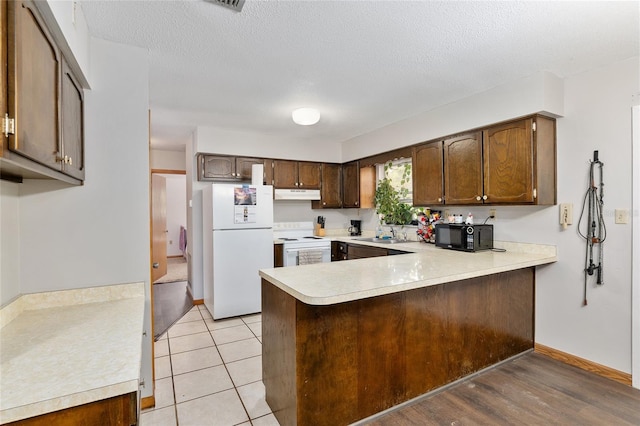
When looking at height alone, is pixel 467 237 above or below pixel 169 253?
above

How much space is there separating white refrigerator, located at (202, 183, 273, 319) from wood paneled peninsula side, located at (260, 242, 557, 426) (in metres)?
1.78

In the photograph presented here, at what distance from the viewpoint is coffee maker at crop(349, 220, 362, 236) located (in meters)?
5.19

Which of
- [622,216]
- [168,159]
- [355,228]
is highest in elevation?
[168,159]

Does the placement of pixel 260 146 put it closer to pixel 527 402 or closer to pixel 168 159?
pixel 168 159

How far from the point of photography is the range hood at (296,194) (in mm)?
4652


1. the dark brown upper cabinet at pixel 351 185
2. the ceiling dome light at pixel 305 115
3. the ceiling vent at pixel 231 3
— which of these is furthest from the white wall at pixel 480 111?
the ceiling vent at pixel 231 3

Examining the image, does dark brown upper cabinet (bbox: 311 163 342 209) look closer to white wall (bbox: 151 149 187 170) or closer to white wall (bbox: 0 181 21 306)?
white wall (bbox: 151 149 187 170)

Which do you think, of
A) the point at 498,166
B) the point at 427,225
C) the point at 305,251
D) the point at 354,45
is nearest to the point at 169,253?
the point at 305,251

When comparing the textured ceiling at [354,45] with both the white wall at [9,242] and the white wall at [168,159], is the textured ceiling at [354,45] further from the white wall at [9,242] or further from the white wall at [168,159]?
the white wall at [168,159]

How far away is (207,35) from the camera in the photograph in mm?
2039

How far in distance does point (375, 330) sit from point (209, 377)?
143cm

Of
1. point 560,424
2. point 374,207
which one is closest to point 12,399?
point 560,424

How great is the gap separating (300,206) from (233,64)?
116 inches

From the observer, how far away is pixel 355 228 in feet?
17.1
